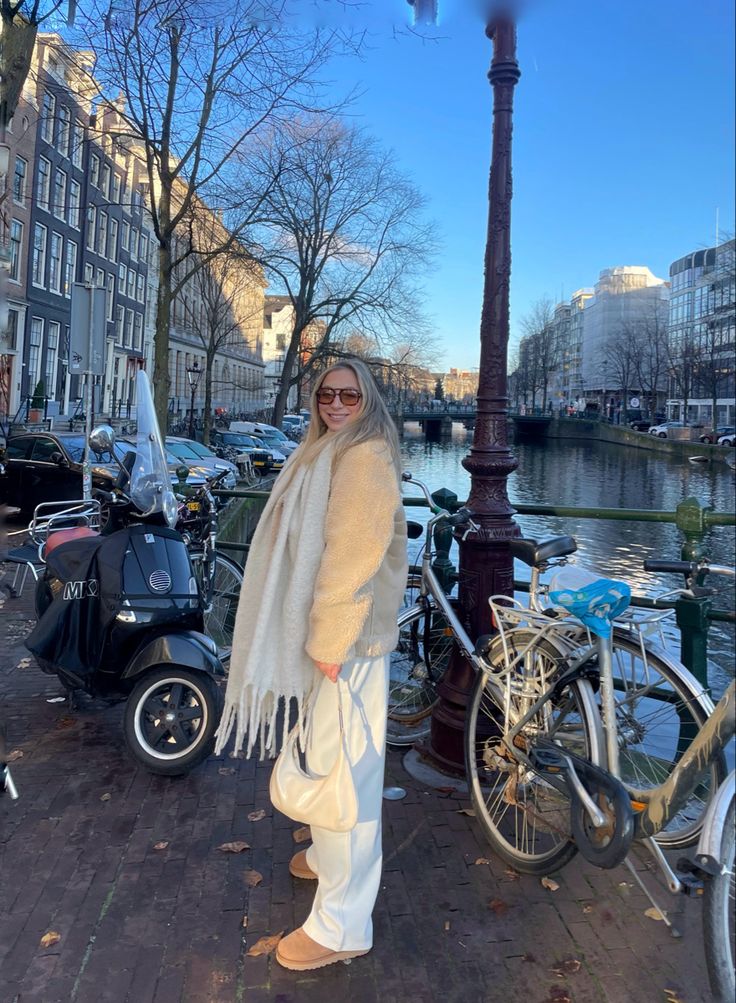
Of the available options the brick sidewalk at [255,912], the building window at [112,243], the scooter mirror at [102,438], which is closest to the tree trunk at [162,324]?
the scooter mirror at [102,438]

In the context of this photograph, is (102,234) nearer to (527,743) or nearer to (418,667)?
(418,667)

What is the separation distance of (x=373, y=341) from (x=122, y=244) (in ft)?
72.4

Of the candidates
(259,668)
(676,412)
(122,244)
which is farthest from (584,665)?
(676,412)

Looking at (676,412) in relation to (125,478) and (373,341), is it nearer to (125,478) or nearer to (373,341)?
(373,341)

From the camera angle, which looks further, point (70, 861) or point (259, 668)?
point (70, 861)

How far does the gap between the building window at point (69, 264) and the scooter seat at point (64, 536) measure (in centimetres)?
3581

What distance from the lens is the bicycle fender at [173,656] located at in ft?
11.2

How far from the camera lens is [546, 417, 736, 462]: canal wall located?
40969 mm

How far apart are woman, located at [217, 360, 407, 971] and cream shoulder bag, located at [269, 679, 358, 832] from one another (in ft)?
0.11

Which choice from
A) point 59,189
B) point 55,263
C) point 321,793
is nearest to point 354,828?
point 321,793

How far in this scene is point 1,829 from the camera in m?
3.00

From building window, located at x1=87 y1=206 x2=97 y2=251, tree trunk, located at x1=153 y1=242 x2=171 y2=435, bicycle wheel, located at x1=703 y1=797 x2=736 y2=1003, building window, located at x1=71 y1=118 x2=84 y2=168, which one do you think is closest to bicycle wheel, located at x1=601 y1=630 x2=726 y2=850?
bicycle wheel, located at x1=703 y1=797 x2=736 y2=1003

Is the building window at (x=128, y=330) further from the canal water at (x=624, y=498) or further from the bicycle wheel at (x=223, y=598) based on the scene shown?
the bicycle wheel at (x=223, y=598)

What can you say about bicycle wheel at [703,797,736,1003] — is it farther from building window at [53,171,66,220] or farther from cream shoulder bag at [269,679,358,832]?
building window at [53,171,66,220]
